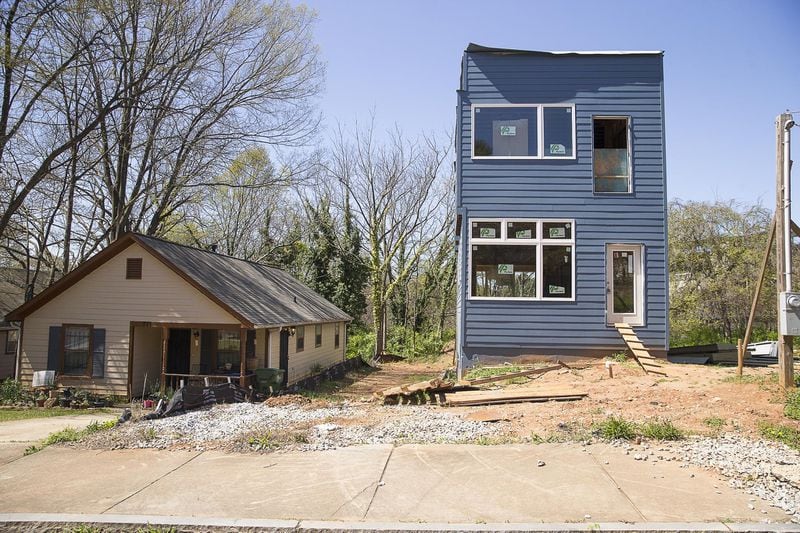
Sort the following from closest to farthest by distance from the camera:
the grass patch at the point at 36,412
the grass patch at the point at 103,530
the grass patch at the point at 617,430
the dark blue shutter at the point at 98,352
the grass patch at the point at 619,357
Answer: the grass patch at the point at 103,530
the grass patch at the point at 617,430
the grass patch at the point at 619,357
the grass patch at the point at 36,412
the dark blue shutter at the point at 98,352

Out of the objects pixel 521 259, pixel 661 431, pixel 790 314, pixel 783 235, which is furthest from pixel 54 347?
pixel 783 235

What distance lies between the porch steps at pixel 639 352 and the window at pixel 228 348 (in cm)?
1083

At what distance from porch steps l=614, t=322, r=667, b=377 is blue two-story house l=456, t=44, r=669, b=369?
0.31m

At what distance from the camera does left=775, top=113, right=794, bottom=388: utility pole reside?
29.5 ft

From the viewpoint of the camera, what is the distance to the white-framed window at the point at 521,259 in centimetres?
1388

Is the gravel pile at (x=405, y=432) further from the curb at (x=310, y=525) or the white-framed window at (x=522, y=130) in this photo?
the white-framed window at (x=522, y=130)

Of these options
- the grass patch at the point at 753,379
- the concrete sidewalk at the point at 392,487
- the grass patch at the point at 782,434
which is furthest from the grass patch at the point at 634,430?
the grass patch at the point at 753,379

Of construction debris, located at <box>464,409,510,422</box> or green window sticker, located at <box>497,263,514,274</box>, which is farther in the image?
green window sticker, located at <box>497,263,514,274</box>

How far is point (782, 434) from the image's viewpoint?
23.1 feet

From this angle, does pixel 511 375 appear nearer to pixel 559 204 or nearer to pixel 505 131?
pixel 559 204

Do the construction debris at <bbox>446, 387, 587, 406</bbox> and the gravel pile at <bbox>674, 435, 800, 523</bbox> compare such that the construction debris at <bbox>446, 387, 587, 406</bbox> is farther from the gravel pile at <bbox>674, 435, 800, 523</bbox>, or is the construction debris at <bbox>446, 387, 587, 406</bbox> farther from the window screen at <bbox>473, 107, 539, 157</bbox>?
the window screen at <bbox>473, 107, 539, 157</bbox>

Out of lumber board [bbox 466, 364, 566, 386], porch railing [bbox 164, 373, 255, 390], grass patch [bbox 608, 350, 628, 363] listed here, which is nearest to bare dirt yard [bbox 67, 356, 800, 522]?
lumber board [bbox 466, 364, 566, 386]

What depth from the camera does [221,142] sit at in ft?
68.3

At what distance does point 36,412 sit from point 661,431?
46.4 feet
